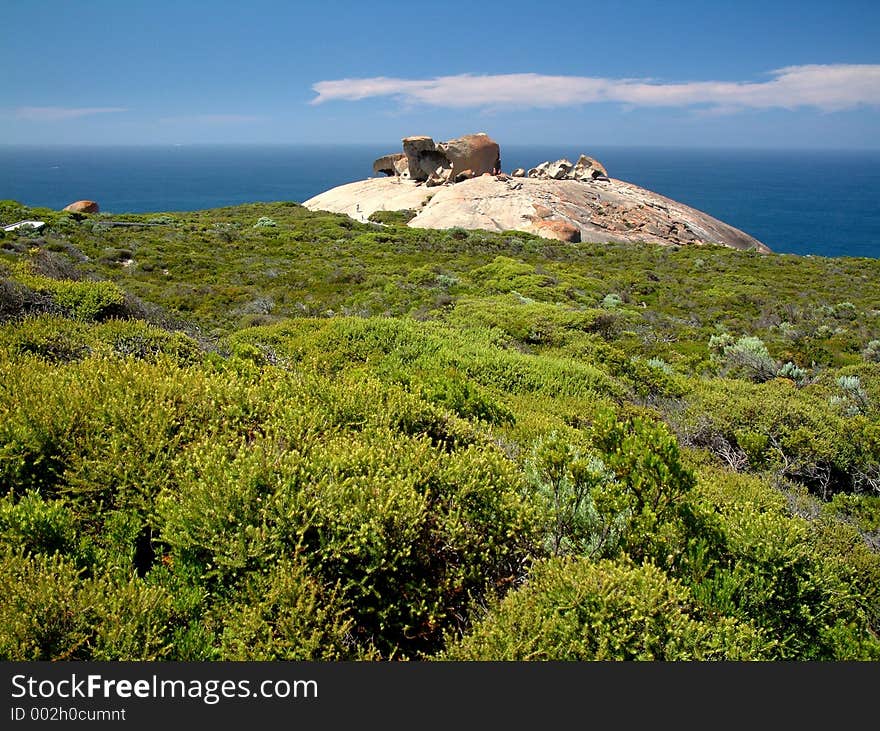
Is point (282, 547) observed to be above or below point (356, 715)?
above

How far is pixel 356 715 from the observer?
2.33m

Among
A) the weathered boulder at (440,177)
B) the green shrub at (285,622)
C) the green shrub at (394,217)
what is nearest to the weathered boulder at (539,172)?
the weathered boulder at (440,177)

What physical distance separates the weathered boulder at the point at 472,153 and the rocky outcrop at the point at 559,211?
10.8ft

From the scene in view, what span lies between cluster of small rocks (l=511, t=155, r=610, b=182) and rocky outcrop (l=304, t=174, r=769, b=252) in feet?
3.35

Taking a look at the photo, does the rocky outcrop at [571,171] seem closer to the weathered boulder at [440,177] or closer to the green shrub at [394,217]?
the weathered boulder at [440,177]

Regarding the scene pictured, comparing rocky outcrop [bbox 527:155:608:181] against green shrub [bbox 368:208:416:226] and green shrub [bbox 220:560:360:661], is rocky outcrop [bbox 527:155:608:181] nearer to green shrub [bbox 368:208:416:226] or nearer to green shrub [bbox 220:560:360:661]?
green shrub [bbox 368:208:416:226]

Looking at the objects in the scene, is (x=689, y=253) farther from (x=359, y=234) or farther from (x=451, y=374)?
(x=451, y=374)

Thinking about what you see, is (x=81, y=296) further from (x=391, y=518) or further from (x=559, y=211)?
(x=559, y=211)

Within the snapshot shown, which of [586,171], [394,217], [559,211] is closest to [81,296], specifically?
[559,211]

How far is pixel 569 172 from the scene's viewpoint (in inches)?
2406

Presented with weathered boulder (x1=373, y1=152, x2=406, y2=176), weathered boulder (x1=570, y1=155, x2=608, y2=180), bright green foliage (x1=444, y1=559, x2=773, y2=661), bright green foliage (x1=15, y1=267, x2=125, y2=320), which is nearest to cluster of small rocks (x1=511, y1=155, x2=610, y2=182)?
weathered boulder (x1=570, y1=155, x2=608, y2=180)

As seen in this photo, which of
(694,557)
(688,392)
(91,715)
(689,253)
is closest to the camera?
(91,715)

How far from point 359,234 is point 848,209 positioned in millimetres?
148725

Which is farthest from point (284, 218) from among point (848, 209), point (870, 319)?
point (848, 209)
